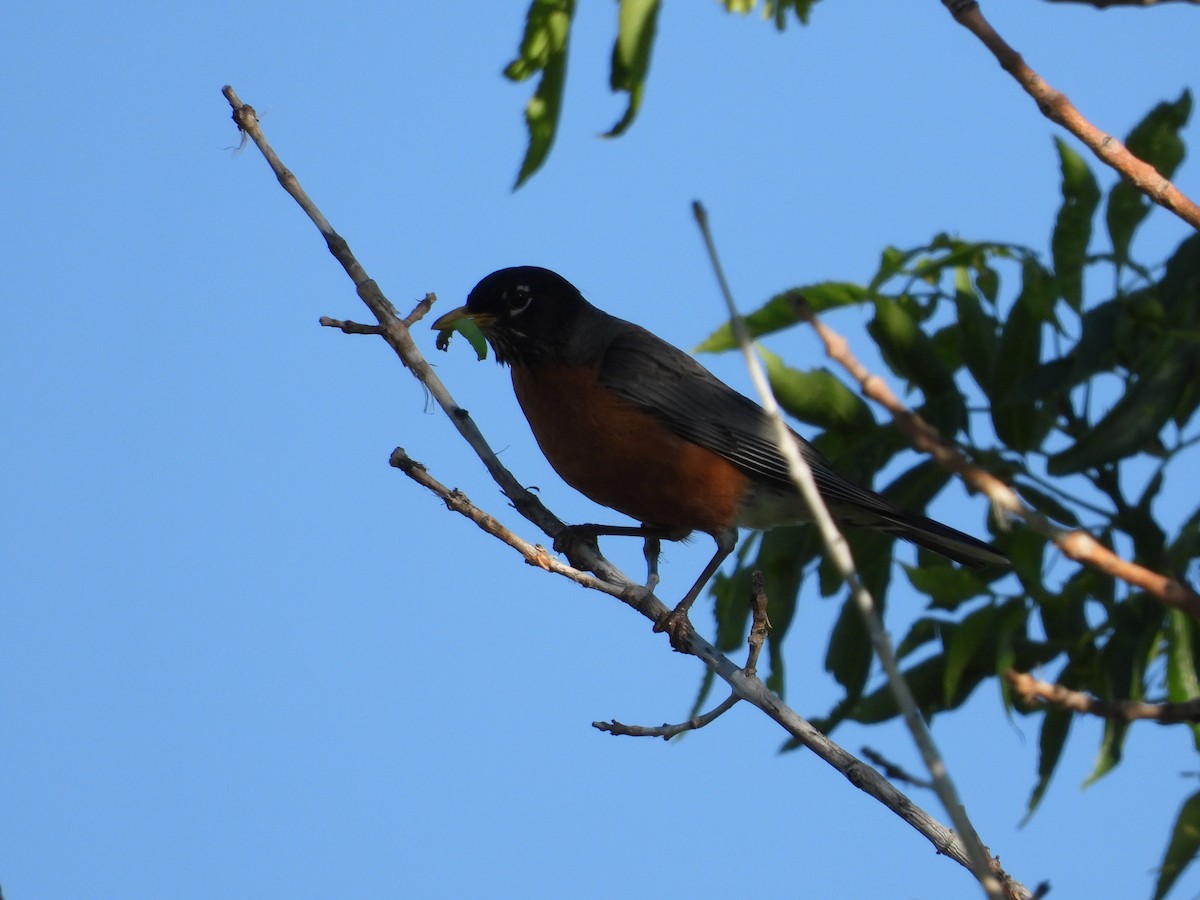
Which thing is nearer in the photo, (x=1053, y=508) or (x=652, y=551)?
(x=1053, y=508)

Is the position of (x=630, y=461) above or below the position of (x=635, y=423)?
below

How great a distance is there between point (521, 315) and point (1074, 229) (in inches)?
142

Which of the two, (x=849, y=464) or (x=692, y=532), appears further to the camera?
(x=692, y=532)

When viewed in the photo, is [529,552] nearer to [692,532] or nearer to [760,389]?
[760,389]

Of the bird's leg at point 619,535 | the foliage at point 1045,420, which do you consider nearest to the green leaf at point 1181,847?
the foliage at point 1045,420

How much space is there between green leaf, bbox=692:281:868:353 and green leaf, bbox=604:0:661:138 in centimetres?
91

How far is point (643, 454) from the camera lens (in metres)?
5.59

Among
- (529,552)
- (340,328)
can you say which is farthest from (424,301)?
(529,552)

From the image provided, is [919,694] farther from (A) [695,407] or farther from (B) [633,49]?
(A) [695,407]

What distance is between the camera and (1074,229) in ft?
8.89

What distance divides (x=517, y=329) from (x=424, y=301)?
1738 millimetres

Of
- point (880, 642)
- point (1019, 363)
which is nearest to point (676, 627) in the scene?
point (1019, 363)

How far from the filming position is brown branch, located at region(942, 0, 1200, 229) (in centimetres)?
245

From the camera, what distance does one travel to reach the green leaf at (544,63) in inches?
80.9
